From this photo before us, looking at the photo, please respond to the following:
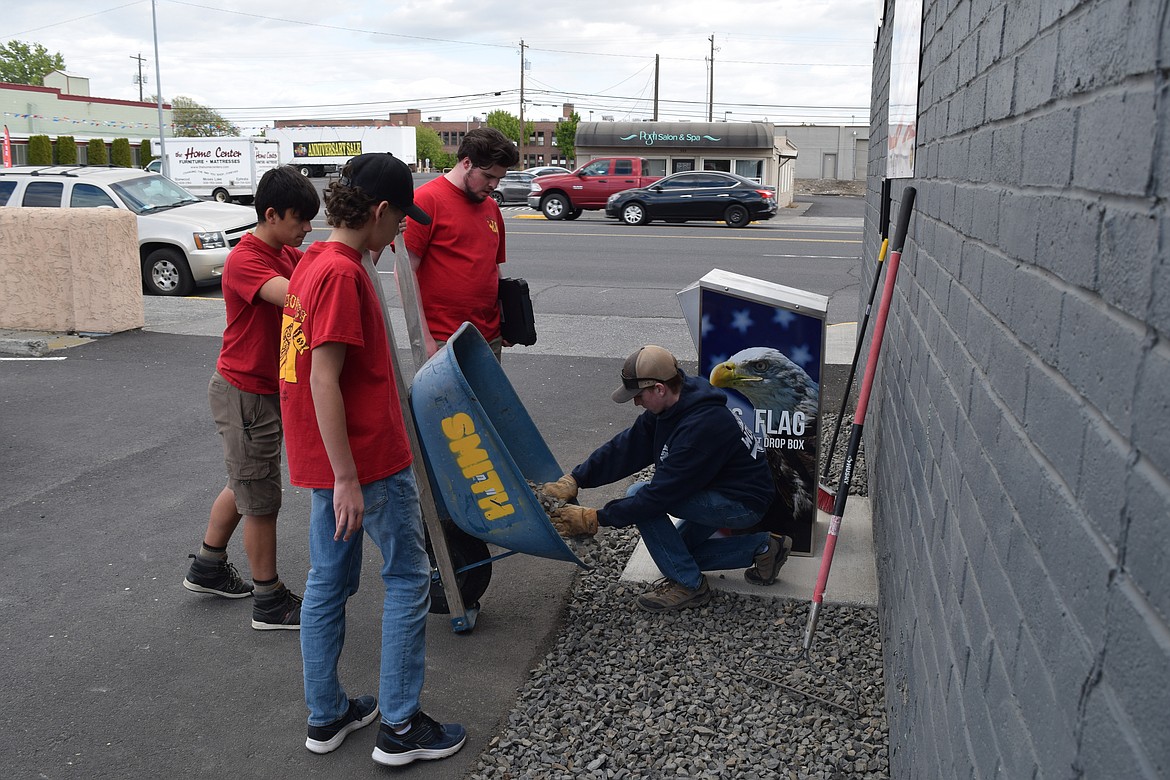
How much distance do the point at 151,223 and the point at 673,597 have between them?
11.8 metres

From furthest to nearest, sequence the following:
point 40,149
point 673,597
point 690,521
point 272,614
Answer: point 40,149
point 690,521
point 673,597
point 272,614

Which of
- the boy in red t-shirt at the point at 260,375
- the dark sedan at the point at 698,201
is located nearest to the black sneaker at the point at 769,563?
the boy in red t-shirt at the point at 260,375

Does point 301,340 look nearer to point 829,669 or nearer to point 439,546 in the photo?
point 439,546

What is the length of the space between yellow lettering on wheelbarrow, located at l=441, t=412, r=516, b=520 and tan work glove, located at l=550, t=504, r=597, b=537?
498 millimetres

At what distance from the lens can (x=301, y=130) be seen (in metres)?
56.3

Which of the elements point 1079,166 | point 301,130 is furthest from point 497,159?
point 301,130

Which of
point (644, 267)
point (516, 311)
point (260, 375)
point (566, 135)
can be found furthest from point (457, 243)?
point (566, 135)

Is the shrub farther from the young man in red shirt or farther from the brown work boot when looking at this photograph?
the brown work boot

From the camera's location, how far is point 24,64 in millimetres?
101438

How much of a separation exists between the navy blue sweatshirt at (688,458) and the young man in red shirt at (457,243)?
3.23 ft

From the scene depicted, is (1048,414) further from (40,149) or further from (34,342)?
(40,149)

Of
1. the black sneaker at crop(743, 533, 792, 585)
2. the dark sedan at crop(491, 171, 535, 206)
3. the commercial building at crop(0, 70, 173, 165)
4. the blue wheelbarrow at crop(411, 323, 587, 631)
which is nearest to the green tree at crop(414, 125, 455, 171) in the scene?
the commercial building at crop(0, 70, 173, 165)

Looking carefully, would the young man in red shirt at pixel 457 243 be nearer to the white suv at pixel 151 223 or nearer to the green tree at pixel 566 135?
the white suv at pixel 151 223

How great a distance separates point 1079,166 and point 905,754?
6.19 feet
